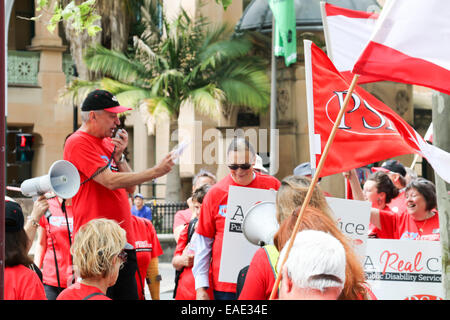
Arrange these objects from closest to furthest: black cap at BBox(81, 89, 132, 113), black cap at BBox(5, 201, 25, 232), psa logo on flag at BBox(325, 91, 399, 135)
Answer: black cap at BBox(5, 201, 25, 232) < black cap at BBox(81, 89, 132, 113) < psa logo on flag at BBox(325, 91, 399, 135)

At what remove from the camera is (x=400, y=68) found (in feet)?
16.5

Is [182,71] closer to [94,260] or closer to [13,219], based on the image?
[13,219]

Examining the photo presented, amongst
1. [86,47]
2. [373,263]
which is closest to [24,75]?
[86,47]

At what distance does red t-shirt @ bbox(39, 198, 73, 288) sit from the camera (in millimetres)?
7406

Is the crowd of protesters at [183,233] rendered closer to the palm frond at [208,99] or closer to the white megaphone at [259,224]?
the white megaphone at [259,224]

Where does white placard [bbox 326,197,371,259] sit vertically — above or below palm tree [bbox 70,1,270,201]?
below

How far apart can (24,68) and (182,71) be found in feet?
32.4

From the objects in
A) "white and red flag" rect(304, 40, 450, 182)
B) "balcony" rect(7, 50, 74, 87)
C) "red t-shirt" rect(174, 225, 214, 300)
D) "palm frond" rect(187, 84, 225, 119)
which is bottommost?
"red t-shirt" rect(174, 225, 214, 300)

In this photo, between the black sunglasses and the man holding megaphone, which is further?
the black sunglasses

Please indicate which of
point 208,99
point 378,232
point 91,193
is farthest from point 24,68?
point 91,193

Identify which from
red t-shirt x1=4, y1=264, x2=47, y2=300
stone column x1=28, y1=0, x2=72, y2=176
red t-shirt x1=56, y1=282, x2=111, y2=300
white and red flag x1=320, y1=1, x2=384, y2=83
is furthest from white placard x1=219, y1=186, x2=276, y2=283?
stone column x1=28, y1=0, x2=72, y2=176

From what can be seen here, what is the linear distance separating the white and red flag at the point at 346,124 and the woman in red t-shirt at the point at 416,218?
1132 millimetres

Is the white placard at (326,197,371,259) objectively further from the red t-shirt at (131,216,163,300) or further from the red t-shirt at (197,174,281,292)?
the red t-shirt at (131,216,163,300)

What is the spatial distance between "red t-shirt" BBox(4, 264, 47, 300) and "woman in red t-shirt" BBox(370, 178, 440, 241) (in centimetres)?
359
